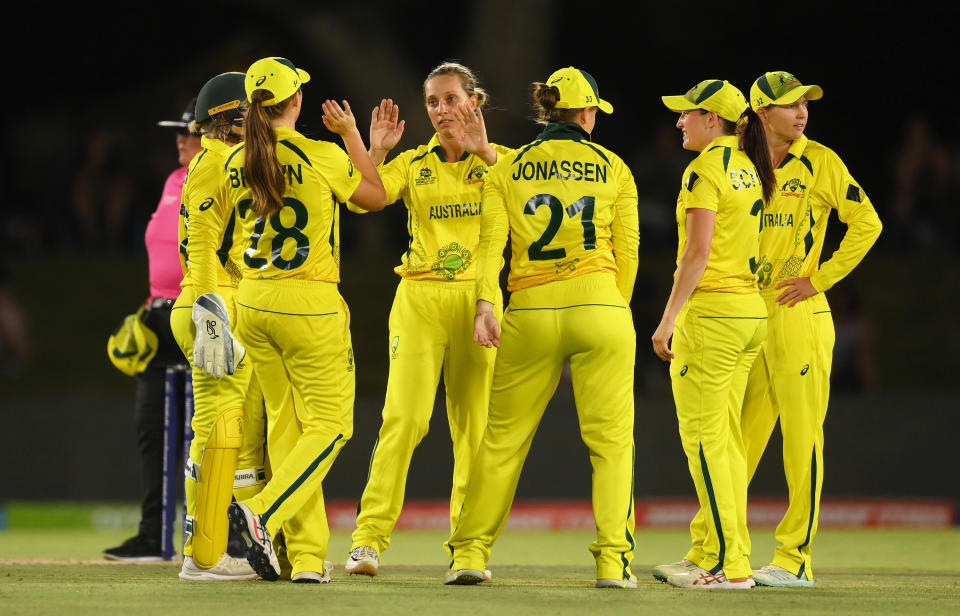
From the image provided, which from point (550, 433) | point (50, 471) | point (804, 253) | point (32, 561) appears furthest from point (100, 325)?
point (804, 253)

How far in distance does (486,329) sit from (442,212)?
1065mm

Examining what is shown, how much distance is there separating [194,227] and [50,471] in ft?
20.4

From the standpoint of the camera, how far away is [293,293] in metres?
6.00

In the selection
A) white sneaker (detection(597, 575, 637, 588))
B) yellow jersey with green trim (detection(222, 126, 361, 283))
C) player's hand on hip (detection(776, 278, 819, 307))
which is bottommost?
white sneaker (detection(597, 575, 637, 588))

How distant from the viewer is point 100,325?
43.4ft

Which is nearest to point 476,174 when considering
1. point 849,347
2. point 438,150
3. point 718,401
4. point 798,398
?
point 438,150

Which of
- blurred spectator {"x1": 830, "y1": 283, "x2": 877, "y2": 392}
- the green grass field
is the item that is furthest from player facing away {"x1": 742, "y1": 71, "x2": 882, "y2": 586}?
blurred spectator {"x1": 830, "y1": 283, "x2": 877, "y2": 392}

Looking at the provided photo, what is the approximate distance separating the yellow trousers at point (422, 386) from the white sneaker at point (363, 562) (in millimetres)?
38

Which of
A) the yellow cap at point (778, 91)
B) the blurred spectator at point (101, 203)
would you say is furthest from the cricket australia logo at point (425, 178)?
the blurred spectator at point (101, 203)

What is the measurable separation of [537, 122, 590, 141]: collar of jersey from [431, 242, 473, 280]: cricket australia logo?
34.3 inches

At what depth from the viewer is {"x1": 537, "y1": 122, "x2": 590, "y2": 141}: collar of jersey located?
6.13 m

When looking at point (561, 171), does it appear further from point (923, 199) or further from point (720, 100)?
point (923, 199)

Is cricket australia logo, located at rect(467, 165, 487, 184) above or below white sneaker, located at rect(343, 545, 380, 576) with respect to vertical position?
above

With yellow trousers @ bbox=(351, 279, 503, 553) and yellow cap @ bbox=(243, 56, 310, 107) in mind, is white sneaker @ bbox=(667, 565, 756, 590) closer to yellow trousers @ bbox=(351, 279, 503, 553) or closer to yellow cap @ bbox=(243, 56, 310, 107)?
yellow trousers @ bbox=(351, 279, 503, 553)
